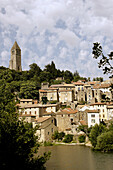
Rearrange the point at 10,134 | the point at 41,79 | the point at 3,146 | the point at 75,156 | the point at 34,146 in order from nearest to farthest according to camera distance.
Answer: the point at 3,146 < the point at 10,134 < the point at 34,146 < the point at 75,156 < the point at 41,79

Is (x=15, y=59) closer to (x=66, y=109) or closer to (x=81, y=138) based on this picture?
(x=66, y=109)

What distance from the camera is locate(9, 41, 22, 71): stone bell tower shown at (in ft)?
318

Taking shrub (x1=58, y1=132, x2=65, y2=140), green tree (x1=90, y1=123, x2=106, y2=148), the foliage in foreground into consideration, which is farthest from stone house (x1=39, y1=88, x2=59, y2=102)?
the foliage in foreground

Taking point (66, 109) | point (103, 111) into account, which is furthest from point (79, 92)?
→ point (103, 111)

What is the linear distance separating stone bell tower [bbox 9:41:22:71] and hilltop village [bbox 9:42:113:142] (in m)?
33.4

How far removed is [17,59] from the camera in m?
98.9

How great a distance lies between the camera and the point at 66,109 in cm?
4938

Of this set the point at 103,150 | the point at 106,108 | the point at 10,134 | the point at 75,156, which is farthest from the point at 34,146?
the point at 106,108

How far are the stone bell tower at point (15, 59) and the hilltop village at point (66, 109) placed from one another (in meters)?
33.4

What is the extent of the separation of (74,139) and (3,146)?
32.9 metres

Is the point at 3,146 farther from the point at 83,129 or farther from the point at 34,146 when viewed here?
the point at 83,129

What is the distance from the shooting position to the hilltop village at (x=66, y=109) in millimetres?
42719

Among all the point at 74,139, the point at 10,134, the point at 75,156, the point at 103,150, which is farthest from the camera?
the point at 74,139

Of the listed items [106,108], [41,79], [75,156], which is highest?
[41,79]
